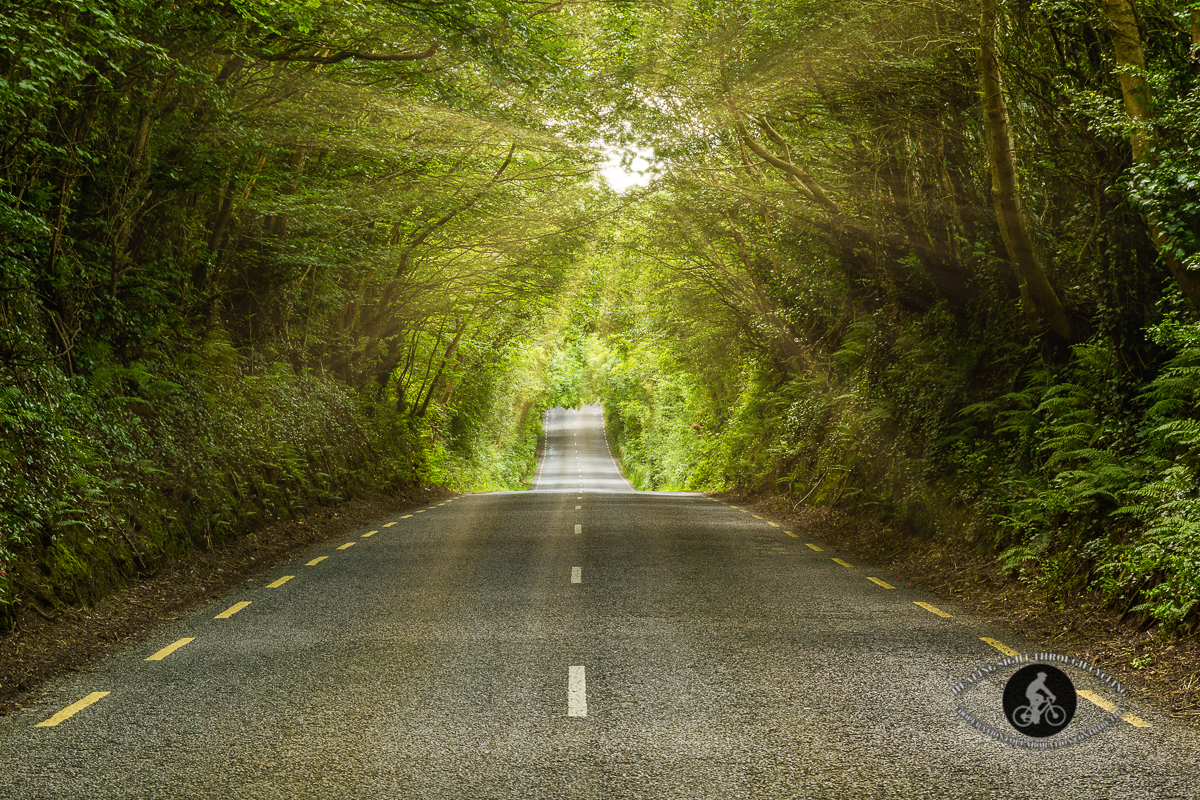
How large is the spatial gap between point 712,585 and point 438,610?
3.27 m

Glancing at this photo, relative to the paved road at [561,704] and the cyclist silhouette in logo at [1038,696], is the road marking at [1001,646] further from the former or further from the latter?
the cyclist silhouette in logo at [1038,696]

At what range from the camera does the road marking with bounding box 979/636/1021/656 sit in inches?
294

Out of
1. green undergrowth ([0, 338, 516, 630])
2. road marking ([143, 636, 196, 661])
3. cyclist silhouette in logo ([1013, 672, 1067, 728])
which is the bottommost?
road marking ([143, 636, 196, 661])

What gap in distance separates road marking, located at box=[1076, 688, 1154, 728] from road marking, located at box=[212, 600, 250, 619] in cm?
759

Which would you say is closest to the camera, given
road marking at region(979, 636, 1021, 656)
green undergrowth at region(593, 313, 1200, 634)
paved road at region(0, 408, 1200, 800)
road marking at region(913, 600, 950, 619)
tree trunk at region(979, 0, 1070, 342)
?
paved road at region(0, 408, 1200, 800)

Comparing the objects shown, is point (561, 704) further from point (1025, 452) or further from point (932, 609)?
point (1025, 452)

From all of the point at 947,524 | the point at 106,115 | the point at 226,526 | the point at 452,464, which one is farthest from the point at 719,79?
the point at 452,464

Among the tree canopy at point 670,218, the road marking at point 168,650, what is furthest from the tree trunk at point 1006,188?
the road marking at point 168,650

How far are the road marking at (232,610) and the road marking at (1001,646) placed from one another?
23.4 feet

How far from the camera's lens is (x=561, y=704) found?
20.5 ft

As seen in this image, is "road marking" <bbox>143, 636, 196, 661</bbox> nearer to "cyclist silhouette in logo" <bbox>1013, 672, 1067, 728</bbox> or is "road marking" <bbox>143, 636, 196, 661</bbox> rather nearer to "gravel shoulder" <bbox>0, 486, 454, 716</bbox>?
"gravel shoulder" <bbox>0, 486, 454, 716</bbox>

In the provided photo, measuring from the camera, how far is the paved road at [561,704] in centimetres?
490

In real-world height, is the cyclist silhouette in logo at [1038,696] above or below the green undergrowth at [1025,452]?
below

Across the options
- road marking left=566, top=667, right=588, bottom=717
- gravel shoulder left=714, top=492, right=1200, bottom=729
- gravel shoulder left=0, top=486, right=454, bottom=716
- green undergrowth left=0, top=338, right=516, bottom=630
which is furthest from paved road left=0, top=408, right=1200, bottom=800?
green undergrowth left=0, top=338, right=516, bottom=630
